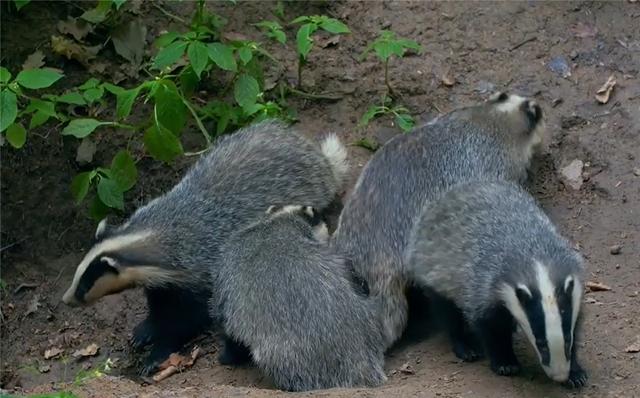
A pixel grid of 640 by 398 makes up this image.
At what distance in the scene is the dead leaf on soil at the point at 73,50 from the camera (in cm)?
867

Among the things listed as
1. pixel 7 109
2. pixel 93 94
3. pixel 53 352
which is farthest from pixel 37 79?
pixel 53 352

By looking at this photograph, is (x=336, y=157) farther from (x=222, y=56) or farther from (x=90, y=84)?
(x=90, y=84)

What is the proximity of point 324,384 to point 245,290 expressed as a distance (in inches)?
29.6

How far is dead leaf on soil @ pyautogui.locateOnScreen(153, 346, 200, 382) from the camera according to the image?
720 centimetres

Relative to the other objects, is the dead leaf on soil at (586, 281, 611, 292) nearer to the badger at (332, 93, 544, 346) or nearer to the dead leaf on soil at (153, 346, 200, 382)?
the badger at (332, 93, 544, 346)

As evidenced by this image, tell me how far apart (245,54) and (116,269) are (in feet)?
5.58

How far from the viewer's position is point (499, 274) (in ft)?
19.7

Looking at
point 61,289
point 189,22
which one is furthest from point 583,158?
point 61,289

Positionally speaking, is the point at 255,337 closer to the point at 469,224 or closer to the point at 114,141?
the point at 469,224

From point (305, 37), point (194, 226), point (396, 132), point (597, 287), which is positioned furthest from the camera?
point (396, 132)

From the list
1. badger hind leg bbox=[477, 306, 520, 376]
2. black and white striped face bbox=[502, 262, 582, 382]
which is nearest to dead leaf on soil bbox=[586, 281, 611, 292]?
badger hind leg bbox=[477, 306, 520, 376]

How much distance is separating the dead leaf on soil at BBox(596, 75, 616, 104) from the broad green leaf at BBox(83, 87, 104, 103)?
337 cm

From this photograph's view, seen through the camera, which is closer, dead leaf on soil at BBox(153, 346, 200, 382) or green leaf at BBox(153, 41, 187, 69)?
dead leaf on soil at BBox(153, 346, 200, 382)

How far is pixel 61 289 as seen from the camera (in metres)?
8.30
